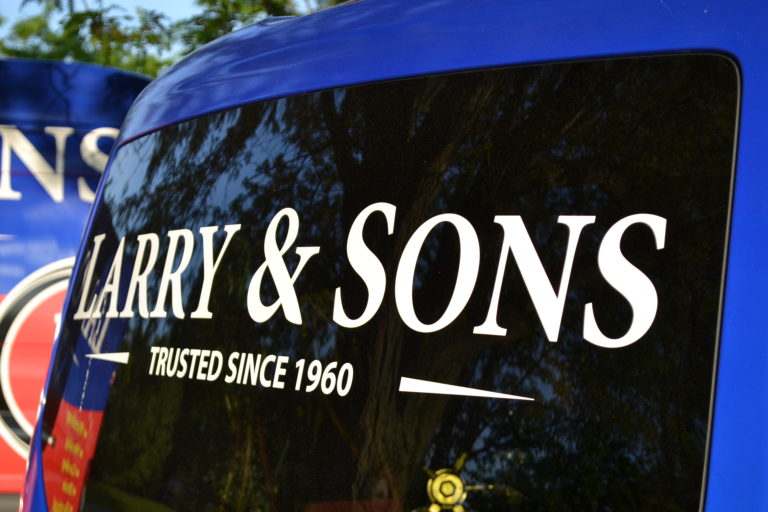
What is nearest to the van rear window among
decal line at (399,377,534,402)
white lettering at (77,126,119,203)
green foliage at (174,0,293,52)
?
decal line at (399,377,534,402)

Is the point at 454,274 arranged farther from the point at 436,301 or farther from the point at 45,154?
the point at 45,154

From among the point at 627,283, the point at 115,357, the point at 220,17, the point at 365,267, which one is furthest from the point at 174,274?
the point at 220,17

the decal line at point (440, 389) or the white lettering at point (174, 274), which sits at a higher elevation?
the white lettering at point (174, 274)

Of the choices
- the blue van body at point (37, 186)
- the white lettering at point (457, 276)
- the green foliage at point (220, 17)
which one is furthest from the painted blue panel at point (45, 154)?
the white lettering at point (457, 276)

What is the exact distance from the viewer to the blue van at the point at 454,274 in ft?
4.87

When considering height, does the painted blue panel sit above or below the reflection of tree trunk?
above

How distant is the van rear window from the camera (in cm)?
151

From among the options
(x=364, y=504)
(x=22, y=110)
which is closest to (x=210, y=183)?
(x=364, y=504)

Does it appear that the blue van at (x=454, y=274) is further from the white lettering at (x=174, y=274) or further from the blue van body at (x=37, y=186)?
the blue van body at (x=37, y=186)

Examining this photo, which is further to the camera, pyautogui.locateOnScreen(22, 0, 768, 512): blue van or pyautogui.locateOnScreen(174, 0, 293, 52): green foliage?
pyautogui.locateOnScreen(174, 0, 293, 52): green foliage

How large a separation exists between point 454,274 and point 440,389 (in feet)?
0.57

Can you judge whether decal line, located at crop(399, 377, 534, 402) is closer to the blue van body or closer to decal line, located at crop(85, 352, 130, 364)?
decal line, located at crop(85, 352, 130, 364)

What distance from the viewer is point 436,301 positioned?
1.78 metres

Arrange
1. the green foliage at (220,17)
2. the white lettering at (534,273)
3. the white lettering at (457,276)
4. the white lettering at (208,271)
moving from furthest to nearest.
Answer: the green foliage at (220,17)
the white lettering at (208,271)
the white lettering at (457,276)
the white lettering at (534,273)
